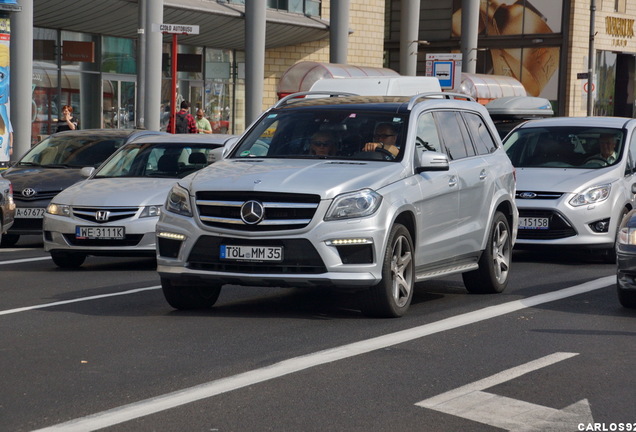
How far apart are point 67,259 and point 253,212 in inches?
214

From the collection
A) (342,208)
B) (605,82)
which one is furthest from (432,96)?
(605,82)

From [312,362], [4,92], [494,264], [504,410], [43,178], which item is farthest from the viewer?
[4,92]

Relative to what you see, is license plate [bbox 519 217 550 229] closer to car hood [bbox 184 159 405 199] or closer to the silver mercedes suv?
the silver mercedes suv

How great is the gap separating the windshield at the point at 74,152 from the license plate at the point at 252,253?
8637 millimetres

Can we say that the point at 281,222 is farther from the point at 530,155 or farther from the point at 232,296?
the point at 530,155

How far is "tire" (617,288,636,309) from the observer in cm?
1038

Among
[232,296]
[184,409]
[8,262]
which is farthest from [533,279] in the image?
[184,409]

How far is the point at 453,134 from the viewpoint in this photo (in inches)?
445

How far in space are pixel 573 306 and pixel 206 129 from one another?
24.2 m

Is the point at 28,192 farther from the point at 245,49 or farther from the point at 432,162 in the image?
the point at 245,49

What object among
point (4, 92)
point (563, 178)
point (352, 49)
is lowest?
point (563, 178)

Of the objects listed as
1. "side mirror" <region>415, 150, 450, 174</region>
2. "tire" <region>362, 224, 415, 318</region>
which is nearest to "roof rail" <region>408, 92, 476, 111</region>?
"side mirror" <region>415, 150, 450, 174</region>

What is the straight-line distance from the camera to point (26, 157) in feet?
59.2

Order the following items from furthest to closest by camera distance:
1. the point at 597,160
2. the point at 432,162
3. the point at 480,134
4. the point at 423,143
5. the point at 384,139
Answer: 1. the point at 597,160
2. the point at 480,134
3. the point at 423,143
4. the point at 384,139
5. the point at 432,162
